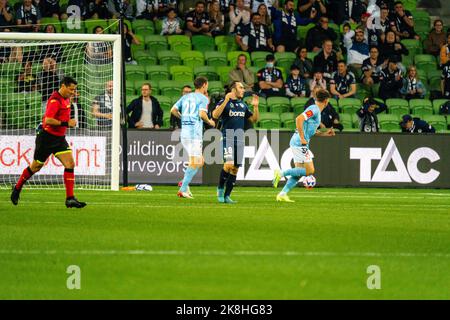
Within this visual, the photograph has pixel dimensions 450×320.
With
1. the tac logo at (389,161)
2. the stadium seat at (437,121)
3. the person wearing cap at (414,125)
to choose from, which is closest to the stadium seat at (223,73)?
the tac logo at (389,161)

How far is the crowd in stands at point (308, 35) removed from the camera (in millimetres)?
26734

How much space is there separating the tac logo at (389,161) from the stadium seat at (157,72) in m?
5.07

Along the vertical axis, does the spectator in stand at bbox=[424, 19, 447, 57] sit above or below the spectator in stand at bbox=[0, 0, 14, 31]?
below

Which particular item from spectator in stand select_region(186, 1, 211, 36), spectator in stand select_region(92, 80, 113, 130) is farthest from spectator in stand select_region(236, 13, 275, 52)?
spectator in stand select_region(92, 80, 113, 130)

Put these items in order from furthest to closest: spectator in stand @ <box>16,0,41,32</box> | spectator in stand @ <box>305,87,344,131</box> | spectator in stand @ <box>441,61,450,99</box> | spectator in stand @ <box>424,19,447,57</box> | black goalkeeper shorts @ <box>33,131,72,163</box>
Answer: spectator in stand @ <box>424,19,447,57</box>
spectator in stand @ <box>441,61,450,99</box>
spectator in stand @ <box>16,0,41,32</box>
spectator in stand @ <box>305,87,344,131</box>
black goalkeeper shorts @ <box>33,131,72,163</box>

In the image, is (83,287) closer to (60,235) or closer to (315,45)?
(60,235)

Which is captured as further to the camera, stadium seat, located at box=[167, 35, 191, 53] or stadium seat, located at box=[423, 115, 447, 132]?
stadium seat, located at box=[167, 35, 191, 53]

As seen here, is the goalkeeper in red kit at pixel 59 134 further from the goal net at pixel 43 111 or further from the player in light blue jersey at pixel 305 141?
the goal net at pixel 43 111

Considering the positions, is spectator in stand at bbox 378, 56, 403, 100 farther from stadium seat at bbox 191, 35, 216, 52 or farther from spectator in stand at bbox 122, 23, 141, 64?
spectator in stand at bbox 122, 23, 141, 64

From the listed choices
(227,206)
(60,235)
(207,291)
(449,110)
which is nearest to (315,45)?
(449,110)

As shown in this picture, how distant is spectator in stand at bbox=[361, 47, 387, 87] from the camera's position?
2806 cm

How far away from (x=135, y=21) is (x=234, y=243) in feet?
57.2

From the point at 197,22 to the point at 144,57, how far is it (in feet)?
5.97

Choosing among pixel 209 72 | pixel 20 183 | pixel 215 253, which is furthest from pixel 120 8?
pixel 215 253
